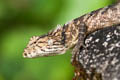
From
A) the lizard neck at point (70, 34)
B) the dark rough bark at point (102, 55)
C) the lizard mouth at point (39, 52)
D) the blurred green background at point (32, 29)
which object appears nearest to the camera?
the dark rough bark at point (102, 55)

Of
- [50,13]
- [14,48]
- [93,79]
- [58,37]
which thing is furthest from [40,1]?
[93,79]

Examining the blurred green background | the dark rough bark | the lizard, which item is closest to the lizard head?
the lizard

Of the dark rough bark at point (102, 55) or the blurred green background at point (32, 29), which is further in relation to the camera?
the blurred green background at point (32, 29)

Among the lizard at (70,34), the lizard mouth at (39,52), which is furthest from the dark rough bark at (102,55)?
the lizard mouth at (39,52)

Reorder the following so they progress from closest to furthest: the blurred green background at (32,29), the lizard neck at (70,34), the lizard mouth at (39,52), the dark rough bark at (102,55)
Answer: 1. the dark rough bark at (102,55)
2. the lizard mouth at (39,52)
3. the lizard neck at (70,34)
4. the blurred green background at (32,29)

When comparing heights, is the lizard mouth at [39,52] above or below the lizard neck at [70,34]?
below

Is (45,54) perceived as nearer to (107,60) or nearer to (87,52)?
(87,52)

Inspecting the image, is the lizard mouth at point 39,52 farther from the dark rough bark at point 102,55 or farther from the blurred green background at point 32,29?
the blurred green background at point 32,29
